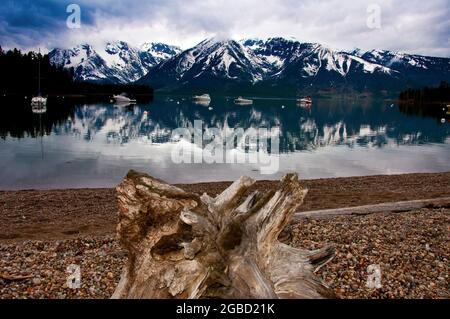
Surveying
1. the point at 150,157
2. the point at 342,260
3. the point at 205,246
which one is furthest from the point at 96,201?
the point at 150,157

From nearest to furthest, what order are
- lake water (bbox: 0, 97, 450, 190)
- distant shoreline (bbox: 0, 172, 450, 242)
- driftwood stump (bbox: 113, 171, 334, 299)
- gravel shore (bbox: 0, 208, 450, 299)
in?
driftwood stump (bbox: 113, 171, 334, 299) < gravel shore (bbox: 0, 208, 450, 299) < distant shoreline (bbox: 0, 172, 450, 242) < lake water (bbox: 0, 97, 450, 190)

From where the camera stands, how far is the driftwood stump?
5.82 meters

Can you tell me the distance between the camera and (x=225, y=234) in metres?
6.48

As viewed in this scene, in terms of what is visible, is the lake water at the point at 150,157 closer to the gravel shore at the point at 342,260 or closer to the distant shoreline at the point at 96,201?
the distant shoreline at the point at 96,201

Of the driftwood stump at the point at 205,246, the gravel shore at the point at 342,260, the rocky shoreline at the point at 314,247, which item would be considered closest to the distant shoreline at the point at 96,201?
the rocky shoreline at the point at 314,247

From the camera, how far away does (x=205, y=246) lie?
6.02 m

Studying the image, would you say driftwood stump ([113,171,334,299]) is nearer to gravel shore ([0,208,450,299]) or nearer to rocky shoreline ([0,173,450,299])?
rocky shoreline ([0,173,450,299])

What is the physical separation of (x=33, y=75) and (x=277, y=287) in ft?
517

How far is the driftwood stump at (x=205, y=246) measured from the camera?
582 cm

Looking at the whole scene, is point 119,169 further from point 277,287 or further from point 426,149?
point 426,149

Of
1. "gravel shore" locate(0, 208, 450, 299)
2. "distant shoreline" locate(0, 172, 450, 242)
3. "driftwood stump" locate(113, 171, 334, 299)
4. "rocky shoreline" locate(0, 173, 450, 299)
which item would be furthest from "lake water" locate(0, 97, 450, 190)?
"driftwood stump" locate(113, 171, 334, 299)

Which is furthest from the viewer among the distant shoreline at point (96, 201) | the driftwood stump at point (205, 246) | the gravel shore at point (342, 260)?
the distant shoreline at point (96, 201)

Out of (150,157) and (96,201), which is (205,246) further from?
Result: (150,157)
